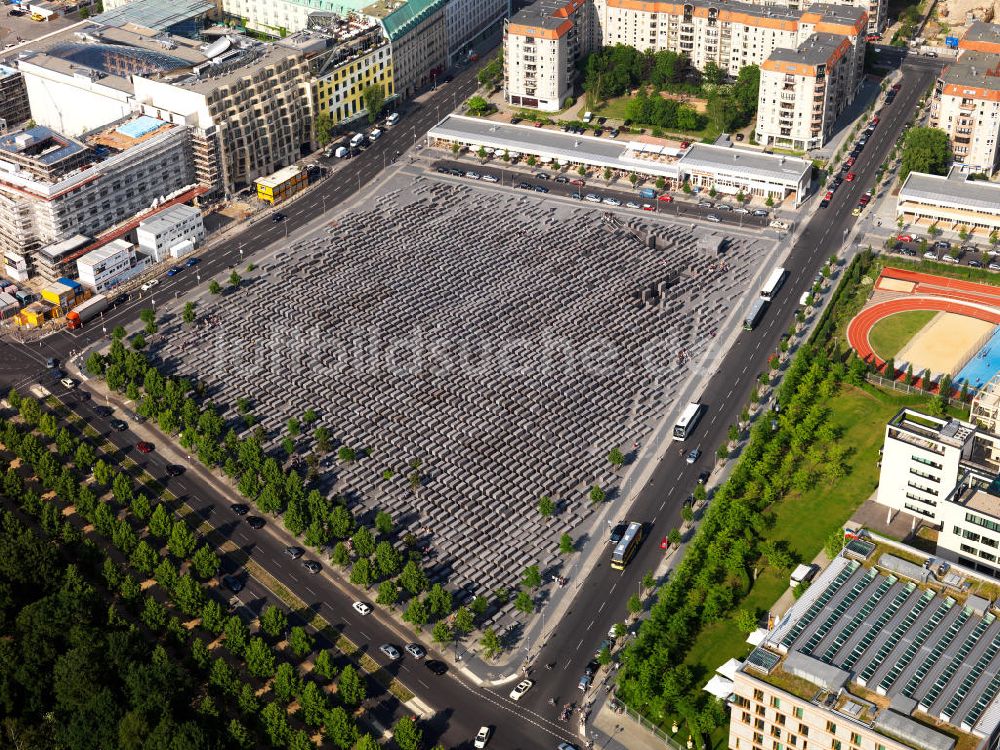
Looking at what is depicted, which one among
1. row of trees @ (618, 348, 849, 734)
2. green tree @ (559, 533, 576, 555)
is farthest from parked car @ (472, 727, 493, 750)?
green tree @ (559, 533, 576, 555)

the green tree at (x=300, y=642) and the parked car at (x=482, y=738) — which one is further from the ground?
the green tree at (x=300, y=642)

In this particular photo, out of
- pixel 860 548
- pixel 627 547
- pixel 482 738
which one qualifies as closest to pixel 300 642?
pixel 482 738

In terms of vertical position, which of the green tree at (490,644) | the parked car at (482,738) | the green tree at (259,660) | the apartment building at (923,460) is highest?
the apartment building at (923,460)

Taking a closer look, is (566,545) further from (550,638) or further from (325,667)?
(325,667)

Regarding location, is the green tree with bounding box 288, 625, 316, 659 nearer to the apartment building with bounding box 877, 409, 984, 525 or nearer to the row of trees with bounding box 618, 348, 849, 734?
the row of trees with bounding box 618, 348, 849, 734

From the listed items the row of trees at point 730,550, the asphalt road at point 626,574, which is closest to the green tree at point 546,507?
the asphalt road at point 626,574

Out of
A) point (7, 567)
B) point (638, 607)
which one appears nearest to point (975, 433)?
point (638, 607)

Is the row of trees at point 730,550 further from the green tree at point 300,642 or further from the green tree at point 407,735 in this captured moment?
the green tree at point 300,642

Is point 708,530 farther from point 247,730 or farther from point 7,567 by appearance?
point 7,567
